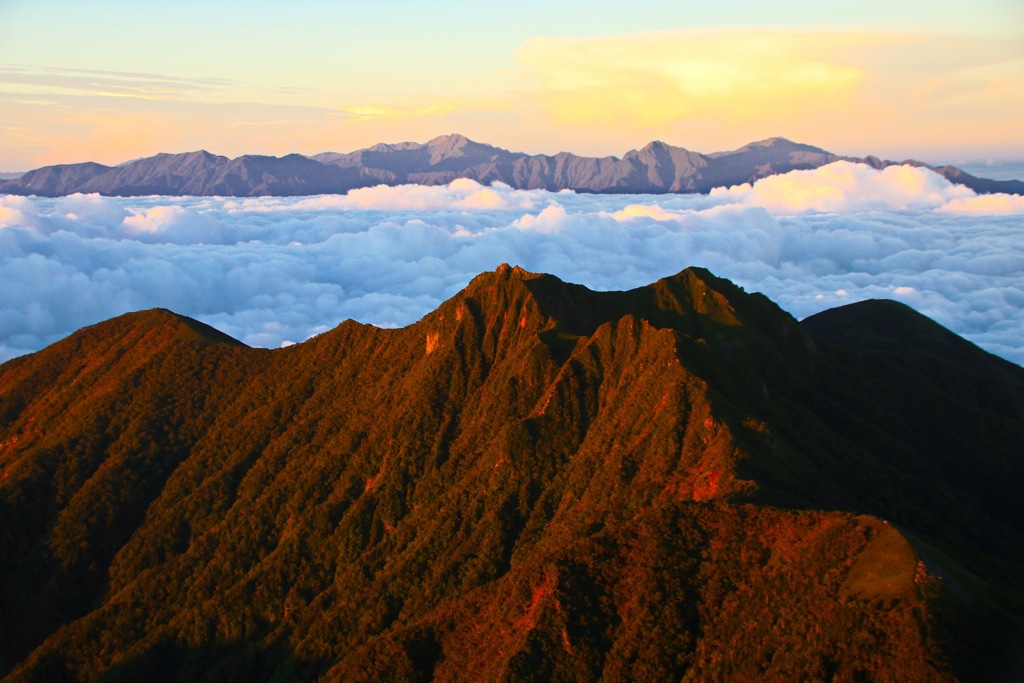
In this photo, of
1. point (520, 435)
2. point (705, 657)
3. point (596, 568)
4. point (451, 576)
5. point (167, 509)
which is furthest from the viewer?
point (167, 509)

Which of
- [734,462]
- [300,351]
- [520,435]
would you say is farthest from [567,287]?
[734,462]

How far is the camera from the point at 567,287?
567ft

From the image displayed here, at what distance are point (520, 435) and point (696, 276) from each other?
52.3 m

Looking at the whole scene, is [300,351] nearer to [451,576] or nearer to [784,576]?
[451,576]

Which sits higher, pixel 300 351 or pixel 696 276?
pixel 696 276

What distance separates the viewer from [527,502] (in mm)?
131000

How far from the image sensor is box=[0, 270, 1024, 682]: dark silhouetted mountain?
86438mm

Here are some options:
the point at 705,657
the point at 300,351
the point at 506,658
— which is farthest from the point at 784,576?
the point at 300,351

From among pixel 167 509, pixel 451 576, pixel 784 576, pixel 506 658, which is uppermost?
pixel 784 576

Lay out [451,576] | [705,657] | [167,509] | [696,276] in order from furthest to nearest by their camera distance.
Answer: [696,276] → [167,509] → [451,576] → [705,657]

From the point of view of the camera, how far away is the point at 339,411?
17075 cm

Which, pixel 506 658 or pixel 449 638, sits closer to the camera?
pixel 506 658

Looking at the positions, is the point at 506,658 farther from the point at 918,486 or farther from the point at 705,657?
the point at 918,486

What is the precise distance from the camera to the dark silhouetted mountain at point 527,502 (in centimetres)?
8644
